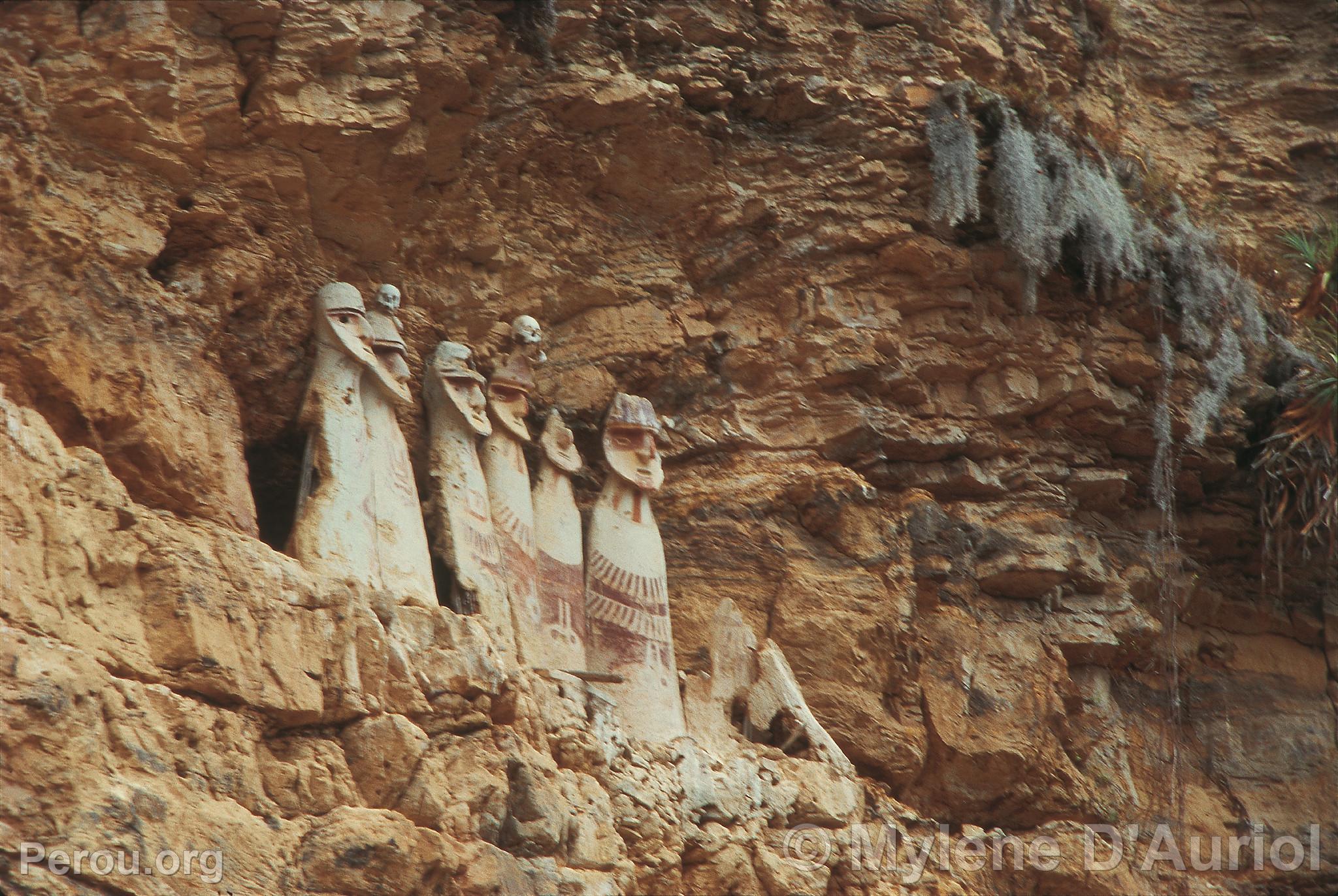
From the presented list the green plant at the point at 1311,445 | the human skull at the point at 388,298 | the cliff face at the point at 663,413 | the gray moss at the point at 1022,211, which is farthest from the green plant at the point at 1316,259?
the human skull at the point at 388,298

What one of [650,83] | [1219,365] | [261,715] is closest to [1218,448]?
[1219,365]

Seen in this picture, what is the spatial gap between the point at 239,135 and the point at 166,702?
9.72 ft

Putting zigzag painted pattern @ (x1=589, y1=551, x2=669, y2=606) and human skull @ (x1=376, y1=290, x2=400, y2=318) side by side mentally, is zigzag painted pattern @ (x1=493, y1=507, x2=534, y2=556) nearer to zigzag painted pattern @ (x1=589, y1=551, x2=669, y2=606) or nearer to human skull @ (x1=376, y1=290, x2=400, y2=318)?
zigzag painted pattern @ (x1=589, y1=551, x2=669, y2=606)

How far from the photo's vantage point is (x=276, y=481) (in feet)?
28.5

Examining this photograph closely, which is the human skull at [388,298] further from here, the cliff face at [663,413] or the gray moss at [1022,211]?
the gray moss at [1022,211]

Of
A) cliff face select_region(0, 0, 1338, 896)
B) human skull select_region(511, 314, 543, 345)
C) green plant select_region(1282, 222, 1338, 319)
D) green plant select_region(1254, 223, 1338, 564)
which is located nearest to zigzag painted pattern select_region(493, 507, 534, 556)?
cliff face select_region(0, 0, 1338, 896)

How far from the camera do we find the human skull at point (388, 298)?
28.5ft

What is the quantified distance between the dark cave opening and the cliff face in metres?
0.03

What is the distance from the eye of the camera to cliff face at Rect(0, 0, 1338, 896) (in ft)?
21.7

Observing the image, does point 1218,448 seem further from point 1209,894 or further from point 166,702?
point 166,702

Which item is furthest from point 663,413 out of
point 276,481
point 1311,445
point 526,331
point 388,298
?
point 1311,445

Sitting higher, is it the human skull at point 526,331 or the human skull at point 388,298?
the human skull at point 388,298

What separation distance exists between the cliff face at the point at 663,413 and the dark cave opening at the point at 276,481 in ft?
0.09

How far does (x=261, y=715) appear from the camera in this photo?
262 inches
